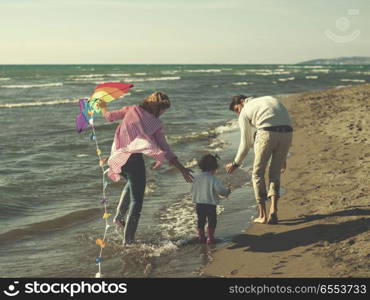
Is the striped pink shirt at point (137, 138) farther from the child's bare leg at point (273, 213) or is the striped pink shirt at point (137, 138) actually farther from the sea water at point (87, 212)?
the child's bare leg at point (273, 213)

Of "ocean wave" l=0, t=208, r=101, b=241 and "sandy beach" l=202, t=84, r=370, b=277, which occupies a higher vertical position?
"sandy beach" l=202, t=84, r=370, b=277

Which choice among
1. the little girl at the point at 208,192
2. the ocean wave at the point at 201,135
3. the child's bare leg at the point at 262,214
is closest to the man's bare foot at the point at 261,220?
the child's bare leg at the point at 262,214

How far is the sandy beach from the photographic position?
4.75 metres

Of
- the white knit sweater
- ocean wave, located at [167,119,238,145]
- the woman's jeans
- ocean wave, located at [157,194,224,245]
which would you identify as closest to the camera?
the woman's jeans

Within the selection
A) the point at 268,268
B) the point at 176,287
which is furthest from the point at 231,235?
the point at 176,287

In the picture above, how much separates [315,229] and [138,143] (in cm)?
229

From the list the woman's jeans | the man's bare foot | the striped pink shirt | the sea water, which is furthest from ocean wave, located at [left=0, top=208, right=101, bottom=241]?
the man's bare foot

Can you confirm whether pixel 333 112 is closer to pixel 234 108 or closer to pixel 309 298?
pixel 234 108

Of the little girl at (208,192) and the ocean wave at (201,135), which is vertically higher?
the little girl at (208,192)

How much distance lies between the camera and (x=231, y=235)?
235 inches

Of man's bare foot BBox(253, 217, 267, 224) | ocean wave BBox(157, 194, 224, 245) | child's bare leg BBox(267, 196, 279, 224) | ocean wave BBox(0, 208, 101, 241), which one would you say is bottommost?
ocean wave BBox(0, 208, 101, 241)

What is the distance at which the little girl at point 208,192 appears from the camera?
558 cm

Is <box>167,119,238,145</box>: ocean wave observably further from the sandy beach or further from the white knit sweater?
the white knit sweater

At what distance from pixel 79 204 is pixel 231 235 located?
9.43 feet
